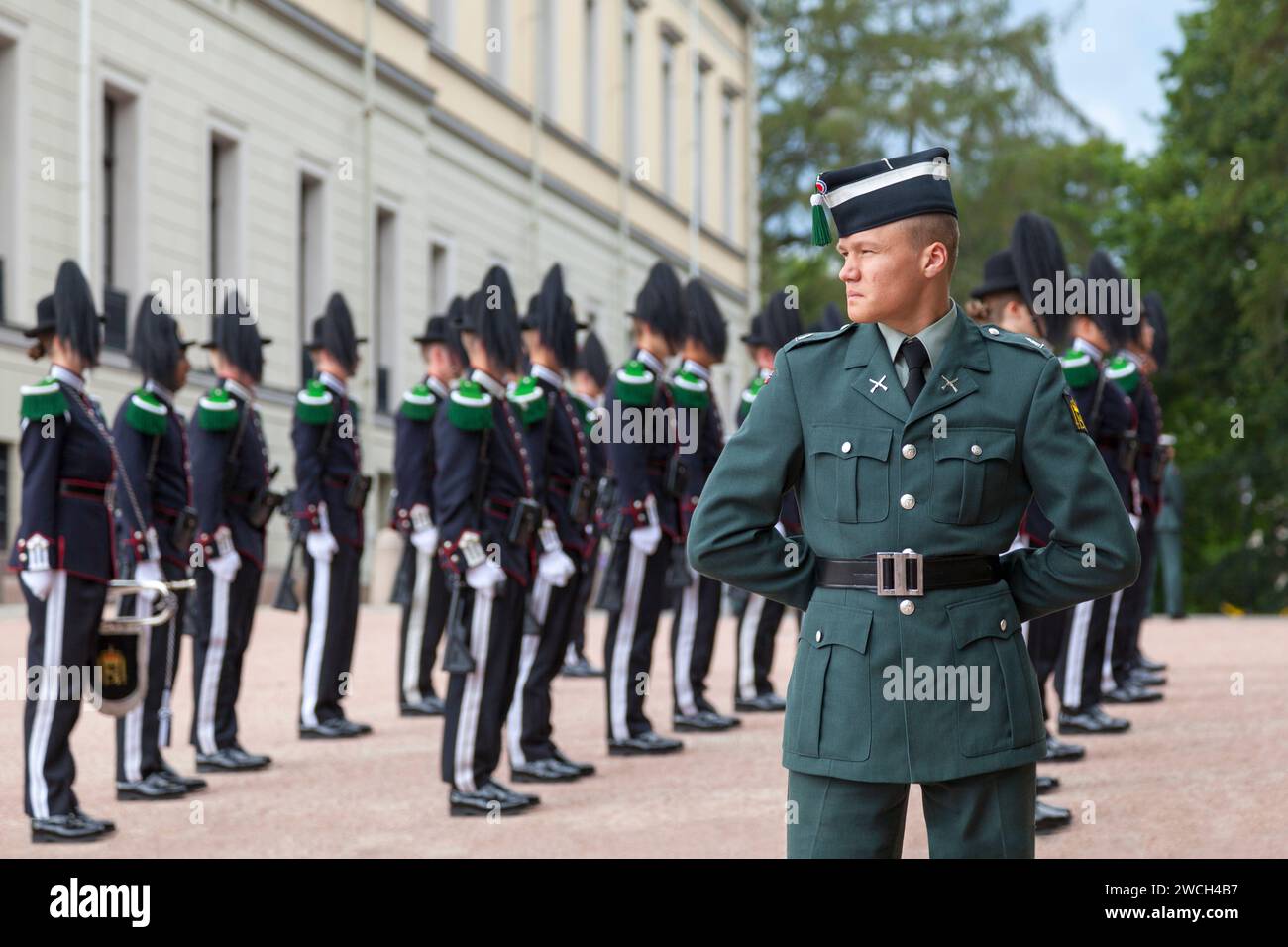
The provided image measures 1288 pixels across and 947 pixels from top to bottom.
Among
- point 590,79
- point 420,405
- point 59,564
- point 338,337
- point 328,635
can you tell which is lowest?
point 328,635

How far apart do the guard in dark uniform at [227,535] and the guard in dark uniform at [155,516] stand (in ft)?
1.34

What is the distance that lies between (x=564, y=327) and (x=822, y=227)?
5974mm

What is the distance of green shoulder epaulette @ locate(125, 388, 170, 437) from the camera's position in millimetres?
8984

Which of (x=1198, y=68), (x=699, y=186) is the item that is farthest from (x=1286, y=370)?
(x=699, y=186)

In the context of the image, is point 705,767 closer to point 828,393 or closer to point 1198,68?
point 828,393

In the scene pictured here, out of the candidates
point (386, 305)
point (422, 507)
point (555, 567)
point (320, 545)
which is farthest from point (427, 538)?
point (386, 305)

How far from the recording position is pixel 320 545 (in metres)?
11.4

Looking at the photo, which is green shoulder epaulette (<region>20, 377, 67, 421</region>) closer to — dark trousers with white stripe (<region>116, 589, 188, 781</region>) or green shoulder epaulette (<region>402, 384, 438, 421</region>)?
dark trousers with white stripe (<region>116, 589, 188, 781</region>)

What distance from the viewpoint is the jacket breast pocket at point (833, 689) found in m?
3.78

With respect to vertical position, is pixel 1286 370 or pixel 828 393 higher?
pixel 1286 370

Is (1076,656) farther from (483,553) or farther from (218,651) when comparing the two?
(218,651)

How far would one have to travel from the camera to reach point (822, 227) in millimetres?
4070

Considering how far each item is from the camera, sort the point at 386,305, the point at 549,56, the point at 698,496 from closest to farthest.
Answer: the point at 698,496
the point at 386,305
the point at 549,56

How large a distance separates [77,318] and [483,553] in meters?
1.87
